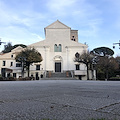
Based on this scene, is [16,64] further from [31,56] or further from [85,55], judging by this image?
[85,55]

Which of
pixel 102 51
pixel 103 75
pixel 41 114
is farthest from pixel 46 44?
pixel 41 114

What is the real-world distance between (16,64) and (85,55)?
19109 mm

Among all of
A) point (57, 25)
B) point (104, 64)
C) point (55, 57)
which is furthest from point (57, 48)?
point (104, 64)

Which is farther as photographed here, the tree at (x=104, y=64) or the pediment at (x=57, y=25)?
the pediment at (x=57, y=25)

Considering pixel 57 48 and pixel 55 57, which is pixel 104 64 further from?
pixel 57 48

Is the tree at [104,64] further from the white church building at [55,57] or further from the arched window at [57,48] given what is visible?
the arched window at [57,48]

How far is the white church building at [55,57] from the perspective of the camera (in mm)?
37938

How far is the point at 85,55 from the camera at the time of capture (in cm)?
3036

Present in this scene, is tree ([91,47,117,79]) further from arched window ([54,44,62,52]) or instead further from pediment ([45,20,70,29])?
pediment ([45,20,70,29])

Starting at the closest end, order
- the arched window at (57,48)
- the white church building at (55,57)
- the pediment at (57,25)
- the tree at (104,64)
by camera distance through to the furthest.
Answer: the tree at (104,64)
the white church building at (55,57)
the arched window at (57,48)
the pediment at (57,25)

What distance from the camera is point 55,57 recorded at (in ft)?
129

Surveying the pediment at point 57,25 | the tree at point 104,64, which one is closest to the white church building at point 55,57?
the pediment at point 57,25

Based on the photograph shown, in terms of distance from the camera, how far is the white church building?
124 ft

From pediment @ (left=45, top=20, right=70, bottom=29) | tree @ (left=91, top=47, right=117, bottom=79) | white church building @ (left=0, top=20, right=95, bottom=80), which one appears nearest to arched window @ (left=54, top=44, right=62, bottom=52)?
white church building @ (left=0, top=20, right=95, bottom=80)
